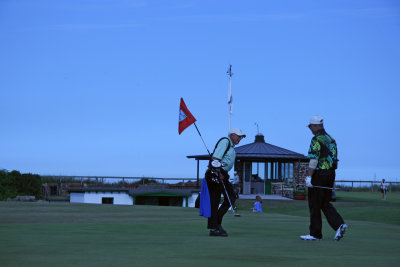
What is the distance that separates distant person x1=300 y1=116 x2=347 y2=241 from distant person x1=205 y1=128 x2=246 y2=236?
1385mm

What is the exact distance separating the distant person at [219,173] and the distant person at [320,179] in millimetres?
1385

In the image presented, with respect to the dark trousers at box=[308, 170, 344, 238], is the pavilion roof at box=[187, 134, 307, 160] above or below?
above

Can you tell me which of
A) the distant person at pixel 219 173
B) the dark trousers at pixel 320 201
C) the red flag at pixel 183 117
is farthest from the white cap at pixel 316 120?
the red flag at pixel 183 117

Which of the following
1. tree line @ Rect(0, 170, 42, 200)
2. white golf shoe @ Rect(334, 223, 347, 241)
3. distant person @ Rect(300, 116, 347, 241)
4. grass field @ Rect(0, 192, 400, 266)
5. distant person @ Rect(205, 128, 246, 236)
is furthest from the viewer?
tree line @ Rect(0, 170, 42, 200)

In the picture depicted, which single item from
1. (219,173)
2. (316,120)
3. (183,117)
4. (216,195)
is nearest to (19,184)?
(183,117)

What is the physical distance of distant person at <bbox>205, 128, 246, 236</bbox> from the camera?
10.7m

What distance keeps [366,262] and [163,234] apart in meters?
4.51

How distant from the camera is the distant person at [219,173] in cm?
1066

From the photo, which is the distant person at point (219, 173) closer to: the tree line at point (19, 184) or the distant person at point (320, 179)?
the distant person at point (320, 179)

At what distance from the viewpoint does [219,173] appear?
10672 millimetres

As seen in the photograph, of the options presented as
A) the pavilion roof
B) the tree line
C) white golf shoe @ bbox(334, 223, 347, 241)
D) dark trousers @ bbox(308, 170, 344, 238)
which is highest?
the pavilion roof

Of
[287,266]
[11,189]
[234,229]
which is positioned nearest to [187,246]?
[287,266]

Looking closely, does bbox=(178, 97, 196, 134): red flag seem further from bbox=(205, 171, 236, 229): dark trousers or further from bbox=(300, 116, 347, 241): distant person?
bbox=(300, 116, 347, 241): distant person

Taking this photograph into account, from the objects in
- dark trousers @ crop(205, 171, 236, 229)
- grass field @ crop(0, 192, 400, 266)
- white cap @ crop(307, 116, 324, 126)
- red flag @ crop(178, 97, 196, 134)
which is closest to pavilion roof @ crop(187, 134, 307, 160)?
red flag @ crop(178, 97, 196, 134)
